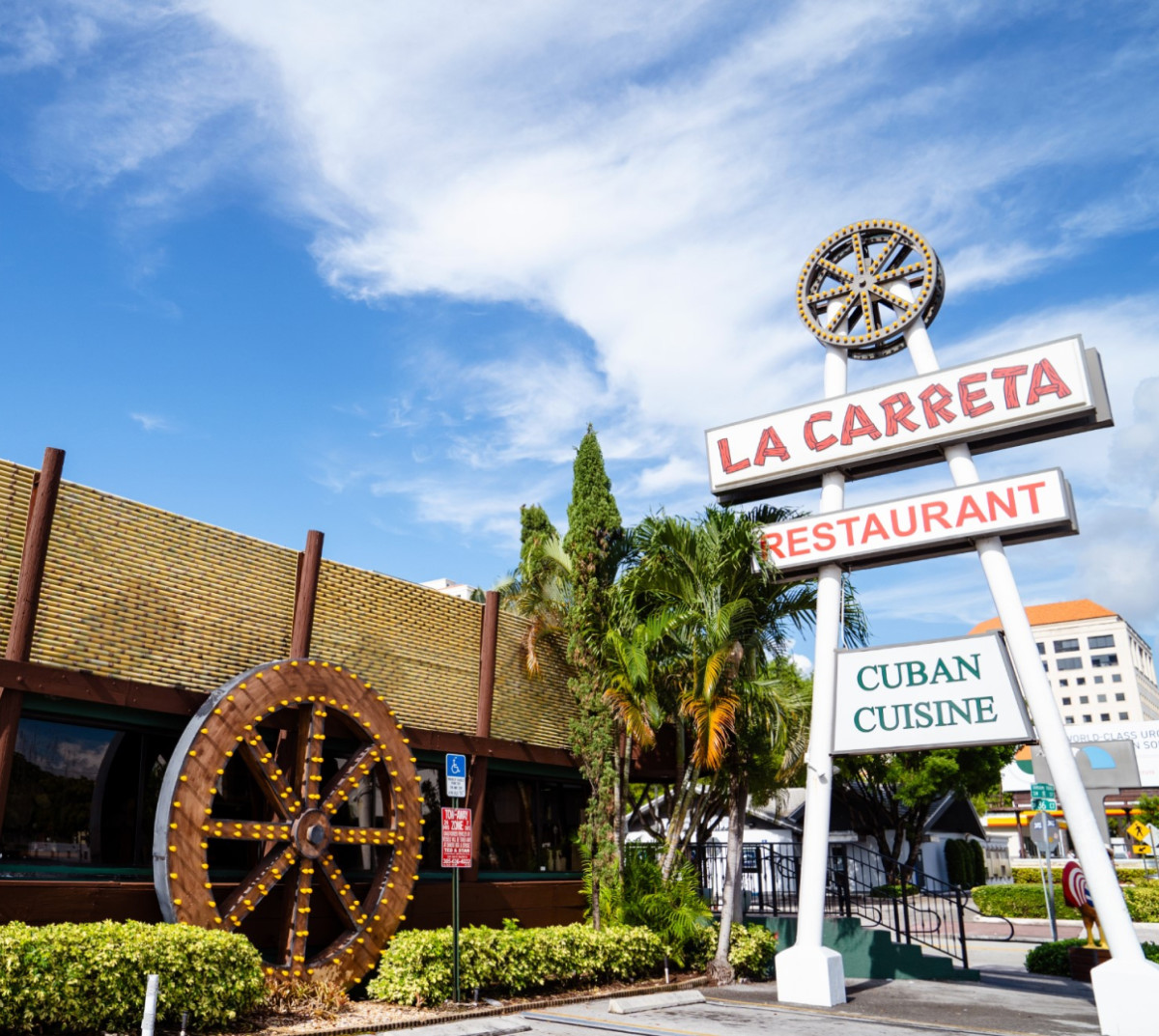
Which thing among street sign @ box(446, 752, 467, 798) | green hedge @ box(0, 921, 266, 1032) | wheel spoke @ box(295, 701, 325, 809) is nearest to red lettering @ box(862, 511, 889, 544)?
street sign @ box(446, 752, 467, 798)

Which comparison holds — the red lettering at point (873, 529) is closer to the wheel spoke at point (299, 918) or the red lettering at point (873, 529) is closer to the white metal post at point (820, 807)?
the white metal post at point (820, 807)

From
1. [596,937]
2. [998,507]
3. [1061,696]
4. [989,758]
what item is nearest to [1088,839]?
[998,507]

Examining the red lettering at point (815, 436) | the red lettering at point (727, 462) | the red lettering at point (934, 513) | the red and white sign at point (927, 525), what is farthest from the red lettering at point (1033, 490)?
the red lettering at point (727, 462)

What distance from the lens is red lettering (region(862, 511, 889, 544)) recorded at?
1424 centimetres

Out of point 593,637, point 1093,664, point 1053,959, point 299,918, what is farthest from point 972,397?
point 1093,664

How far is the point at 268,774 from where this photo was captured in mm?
12352

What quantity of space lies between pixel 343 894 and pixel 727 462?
8.08 metres

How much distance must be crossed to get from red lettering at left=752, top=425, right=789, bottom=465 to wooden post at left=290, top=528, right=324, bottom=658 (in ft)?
21.2

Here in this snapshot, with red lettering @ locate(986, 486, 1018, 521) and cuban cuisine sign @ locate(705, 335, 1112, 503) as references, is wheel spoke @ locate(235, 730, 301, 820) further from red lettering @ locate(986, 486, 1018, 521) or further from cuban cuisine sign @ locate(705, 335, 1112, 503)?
red lettering @ locate(986, 486, 1018, 521)

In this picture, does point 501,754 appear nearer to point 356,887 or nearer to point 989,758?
point 356,887

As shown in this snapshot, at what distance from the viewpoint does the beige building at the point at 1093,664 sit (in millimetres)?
149250

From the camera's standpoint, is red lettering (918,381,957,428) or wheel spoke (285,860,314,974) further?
red lettering (918,381,957,428)

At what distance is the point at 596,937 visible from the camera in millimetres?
14312

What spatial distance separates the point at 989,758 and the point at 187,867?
33389mm
